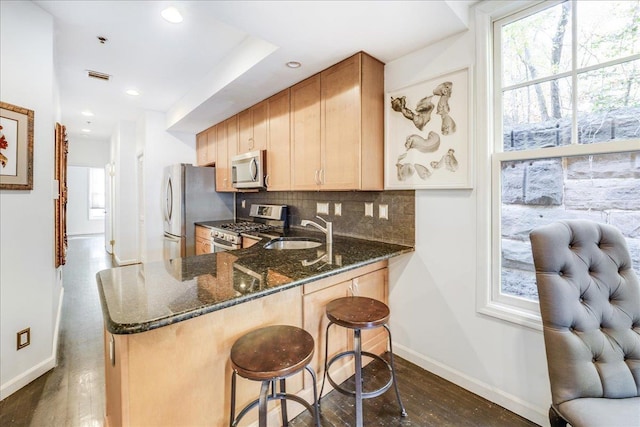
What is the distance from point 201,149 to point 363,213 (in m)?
3.28

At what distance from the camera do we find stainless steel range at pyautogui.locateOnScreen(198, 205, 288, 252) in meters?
3.00

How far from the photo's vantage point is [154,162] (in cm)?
436

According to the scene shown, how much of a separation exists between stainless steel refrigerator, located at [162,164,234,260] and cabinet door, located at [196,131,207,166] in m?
0.47

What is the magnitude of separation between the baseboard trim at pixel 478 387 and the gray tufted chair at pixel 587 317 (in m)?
0.48

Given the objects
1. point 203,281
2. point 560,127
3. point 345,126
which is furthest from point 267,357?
point 560,127

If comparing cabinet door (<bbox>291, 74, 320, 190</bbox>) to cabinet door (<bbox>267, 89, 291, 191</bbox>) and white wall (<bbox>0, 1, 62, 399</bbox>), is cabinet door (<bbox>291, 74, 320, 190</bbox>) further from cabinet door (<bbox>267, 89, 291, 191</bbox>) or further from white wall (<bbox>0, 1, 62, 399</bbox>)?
white wall (<bbox>0, 1, 62, 399</bbox>)


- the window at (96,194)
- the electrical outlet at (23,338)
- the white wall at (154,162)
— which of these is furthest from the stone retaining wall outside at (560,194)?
the window at (96,194)

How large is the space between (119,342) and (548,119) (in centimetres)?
235

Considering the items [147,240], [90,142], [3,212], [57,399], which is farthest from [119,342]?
[90,142]

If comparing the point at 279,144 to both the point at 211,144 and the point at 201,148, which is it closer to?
the point at 211,144

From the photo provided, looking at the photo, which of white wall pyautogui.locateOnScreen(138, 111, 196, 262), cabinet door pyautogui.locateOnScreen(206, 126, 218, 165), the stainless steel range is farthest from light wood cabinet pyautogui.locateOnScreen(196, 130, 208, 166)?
the stainless steel range

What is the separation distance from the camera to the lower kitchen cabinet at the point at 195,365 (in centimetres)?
107

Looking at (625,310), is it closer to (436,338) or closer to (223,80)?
(436,338)

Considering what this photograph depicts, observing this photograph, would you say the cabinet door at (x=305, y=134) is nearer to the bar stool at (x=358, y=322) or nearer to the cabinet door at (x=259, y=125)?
the cabinet door at (x=259, y=125)
